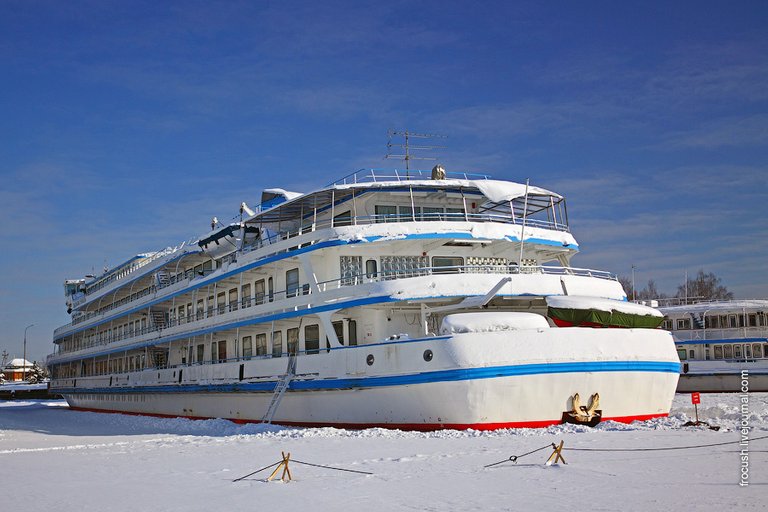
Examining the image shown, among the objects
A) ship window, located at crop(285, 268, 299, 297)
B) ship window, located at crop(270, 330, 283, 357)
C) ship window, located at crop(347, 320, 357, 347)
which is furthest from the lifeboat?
ship window, located at crop(270, 330, 283, 357)

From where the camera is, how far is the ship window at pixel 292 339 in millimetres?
24555

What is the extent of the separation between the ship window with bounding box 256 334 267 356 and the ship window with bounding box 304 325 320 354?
3126 mm

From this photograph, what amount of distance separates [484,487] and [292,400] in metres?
11.9

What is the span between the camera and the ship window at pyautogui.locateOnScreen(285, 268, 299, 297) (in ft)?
80.8

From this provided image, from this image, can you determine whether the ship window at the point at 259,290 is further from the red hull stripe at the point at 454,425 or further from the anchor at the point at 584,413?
the anchor at the point at 584,413

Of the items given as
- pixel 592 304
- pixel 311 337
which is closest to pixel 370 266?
pixel 311 337

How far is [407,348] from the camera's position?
19312 millimetres

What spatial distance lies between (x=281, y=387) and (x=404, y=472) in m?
10.3

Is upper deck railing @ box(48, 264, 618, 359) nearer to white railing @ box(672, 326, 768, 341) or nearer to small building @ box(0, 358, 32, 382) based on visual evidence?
white railing @ box(672, 326, 768, 341)

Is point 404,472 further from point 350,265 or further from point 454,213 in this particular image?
point 454,213

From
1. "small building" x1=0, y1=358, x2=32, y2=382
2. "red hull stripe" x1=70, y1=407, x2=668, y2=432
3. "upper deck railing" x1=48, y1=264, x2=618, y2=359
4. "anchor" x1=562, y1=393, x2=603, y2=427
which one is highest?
"upper deck railing" x1=48, y1=264, x2=618, y2=359

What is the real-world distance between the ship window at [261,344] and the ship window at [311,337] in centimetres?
313

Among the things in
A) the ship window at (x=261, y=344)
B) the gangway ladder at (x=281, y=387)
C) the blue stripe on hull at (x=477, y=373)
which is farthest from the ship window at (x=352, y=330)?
the ship window at (x=261, y=344)

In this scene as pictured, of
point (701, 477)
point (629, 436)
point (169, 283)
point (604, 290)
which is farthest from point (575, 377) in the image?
point (169, 283)
